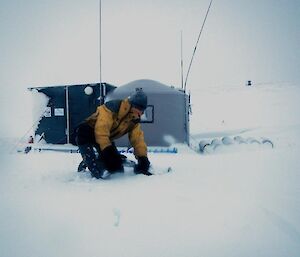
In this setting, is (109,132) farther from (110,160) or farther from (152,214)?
(152,214)

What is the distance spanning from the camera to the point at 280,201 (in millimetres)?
1637

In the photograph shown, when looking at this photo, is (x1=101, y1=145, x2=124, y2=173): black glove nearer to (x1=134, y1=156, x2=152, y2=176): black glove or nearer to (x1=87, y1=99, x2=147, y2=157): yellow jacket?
(x1=87, y1=99, x2=147, y2=157): yellow jacket

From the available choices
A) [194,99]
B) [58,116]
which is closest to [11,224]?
[58,116]

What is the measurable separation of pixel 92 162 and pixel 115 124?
1.49 ft

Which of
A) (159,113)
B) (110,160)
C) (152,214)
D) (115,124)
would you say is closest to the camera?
(152,214)

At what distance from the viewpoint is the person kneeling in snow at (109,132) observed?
2461mm

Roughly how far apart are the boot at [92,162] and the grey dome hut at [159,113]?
14.9 ft

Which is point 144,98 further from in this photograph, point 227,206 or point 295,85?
point 295,85

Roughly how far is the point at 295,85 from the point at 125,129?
2440 centimetres

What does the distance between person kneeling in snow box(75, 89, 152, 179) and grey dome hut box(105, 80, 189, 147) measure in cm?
435

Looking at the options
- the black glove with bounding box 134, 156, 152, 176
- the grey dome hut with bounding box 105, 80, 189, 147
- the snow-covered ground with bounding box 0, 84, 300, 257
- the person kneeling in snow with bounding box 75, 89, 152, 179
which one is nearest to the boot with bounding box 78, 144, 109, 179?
the person kneeling in snow with bounding box 75, 89, 152, 179

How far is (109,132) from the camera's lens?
2.54 meters

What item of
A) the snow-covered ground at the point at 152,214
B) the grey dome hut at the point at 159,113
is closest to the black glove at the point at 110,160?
the snow-covered ground at the point at 152,214

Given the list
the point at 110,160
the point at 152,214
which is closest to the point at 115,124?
the point at 110,160
